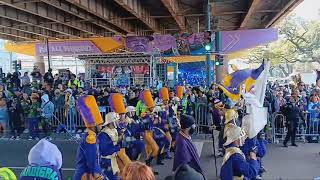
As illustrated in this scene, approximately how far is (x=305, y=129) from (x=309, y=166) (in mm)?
3885

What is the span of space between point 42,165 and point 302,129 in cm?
1188

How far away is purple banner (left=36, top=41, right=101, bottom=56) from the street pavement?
16871 millimetres

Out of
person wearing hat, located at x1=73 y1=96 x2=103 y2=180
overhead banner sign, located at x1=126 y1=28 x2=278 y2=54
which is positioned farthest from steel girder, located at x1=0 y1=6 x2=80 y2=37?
person wearing hat, located at x1=73 y1=96 x2=103 y2=180

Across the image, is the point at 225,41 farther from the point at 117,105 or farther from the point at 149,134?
the point at 117,105

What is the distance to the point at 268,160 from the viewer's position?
1166cm

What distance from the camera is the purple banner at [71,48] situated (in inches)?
1221

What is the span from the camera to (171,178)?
132 inches

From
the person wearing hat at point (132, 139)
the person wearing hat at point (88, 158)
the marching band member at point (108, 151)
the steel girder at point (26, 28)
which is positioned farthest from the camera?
the steel girder at point (26, 28)

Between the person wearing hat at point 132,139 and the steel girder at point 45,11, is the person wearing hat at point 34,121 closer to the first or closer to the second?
the steel girder at point 45,11

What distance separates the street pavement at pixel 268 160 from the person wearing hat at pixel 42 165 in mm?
5760

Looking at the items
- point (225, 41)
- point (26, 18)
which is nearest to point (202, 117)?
point (225, 41)

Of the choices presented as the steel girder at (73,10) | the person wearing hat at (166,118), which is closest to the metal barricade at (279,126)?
the person wearing hat at (166,118)

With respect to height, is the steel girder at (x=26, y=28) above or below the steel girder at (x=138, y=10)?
below

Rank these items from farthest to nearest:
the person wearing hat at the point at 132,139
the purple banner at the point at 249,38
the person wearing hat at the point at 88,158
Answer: the purple banner at the point at 249,38, the person wearing hat at the point at 132,139, the person wearing hat at the point at 88,158
